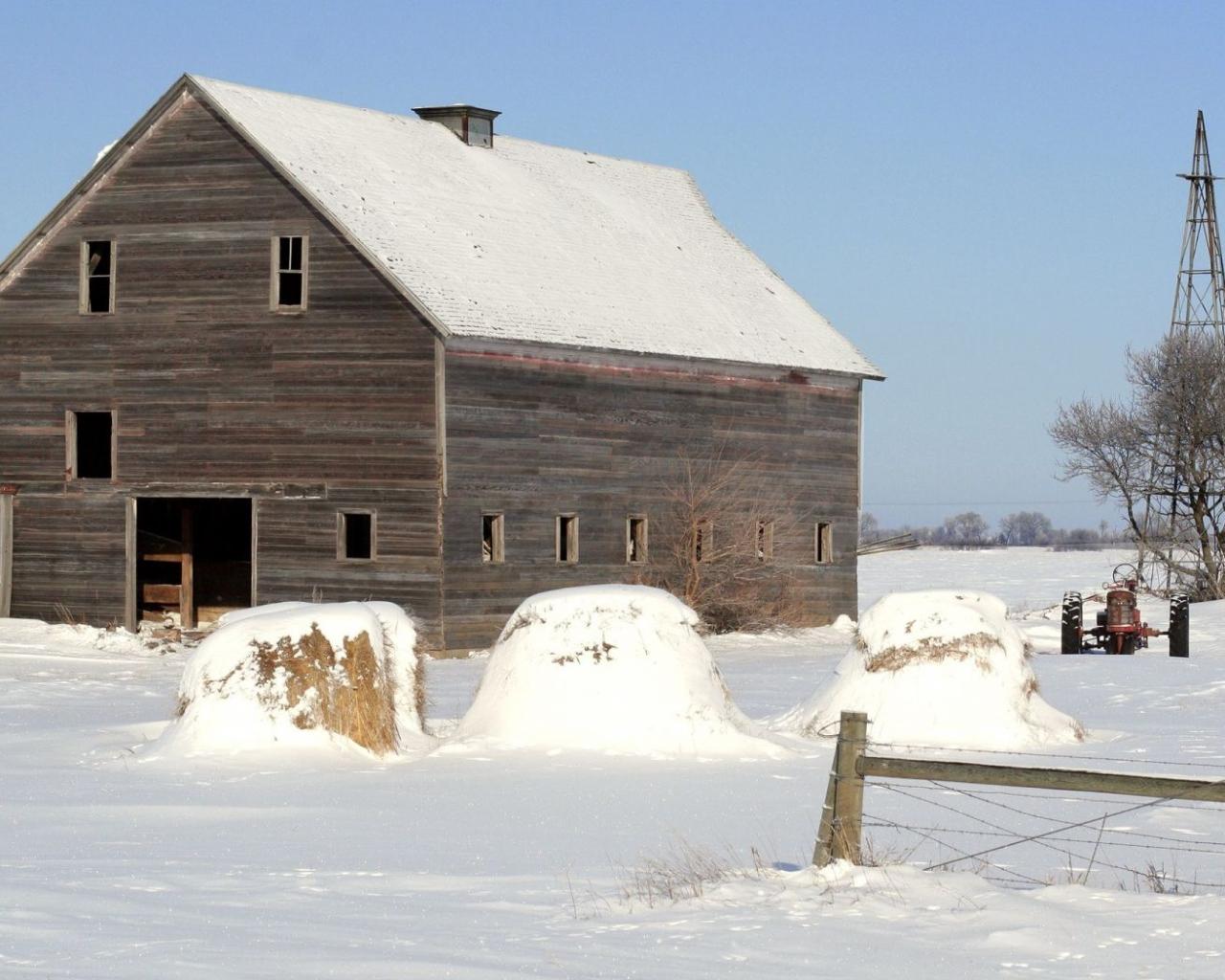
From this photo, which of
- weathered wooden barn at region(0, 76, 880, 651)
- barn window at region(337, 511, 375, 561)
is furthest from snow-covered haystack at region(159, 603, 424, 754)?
barn window at region(337, 511, 375, 561)

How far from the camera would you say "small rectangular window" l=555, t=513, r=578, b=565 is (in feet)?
108

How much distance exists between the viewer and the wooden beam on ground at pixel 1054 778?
10125mm

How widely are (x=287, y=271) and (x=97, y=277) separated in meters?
3.70

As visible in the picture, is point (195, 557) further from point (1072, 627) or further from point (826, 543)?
point (1072, 627)

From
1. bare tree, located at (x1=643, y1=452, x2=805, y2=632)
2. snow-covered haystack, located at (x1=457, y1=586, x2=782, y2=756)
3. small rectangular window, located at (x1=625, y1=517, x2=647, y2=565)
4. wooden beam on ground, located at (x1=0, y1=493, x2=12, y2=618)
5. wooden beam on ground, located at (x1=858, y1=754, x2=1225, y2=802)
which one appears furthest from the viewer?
bare tree, located at (x1=643, y1=452, x2=805, y2=632)

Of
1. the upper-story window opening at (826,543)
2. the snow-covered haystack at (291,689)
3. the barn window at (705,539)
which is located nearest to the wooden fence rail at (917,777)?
the snow-covered haystack at (291,689)

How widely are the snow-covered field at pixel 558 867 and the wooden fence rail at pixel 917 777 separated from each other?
209 millimetres

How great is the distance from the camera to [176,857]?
12016mm

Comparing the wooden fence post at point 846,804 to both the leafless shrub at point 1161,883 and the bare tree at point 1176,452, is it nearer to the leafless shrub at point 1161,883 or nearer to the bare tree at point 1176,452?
the leafless shrub at point 1161,883

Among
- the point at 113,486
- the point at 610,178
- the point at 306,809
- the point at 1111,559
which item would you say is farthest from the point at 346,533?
the point at 1111,559

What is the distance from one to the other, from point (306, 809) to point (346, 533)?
17347 mm

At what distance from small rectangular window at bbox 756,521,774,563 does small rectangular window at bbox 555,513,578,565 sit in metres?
4.70

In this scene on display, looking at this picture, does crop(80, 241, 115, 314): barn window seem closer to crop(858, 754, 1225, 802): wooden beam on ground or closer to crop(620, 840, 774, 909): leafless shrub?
crop(620, 840, 774, 909): leafless shrub

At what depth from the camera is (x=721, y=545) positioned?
35531 millimetres
